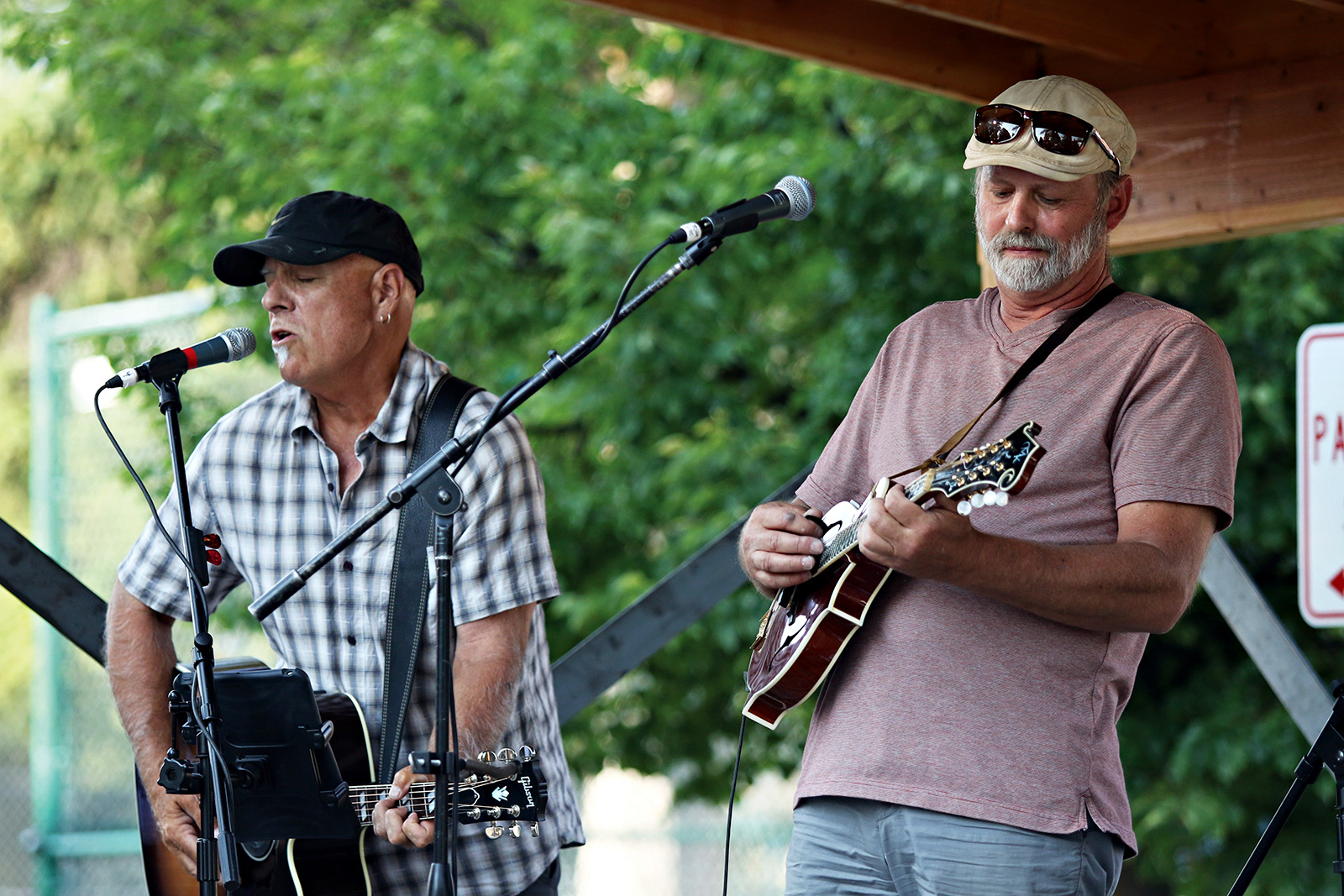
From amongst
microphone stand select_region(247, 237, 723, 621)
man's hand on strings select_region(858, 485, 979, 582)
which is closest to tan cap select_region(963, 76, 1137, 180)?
microphone stand select_region(247, 237, 723, 621)

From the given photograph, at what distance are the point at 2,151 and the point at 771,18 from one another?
1299cm

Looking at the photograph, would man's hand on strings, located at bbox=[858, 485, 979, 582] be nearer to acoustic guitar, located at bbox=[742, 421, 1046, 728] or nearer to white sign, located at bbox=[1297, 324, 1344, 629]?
acoustic guitar, located at bbox=[742, 421, 1046, 728]

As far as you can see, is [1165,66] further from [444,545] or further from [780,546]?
[444,545]

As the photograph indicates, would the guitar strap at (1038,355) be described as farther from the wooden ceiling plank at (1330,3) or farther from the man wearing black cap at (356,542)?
the wooden ceiling plank at (1330,3)

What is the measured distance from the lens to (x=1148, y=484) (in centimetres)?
221

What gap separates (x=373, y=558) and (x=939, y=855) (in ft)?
4.02

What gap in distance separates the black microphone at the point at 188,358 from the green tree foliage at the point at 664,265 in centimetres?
361

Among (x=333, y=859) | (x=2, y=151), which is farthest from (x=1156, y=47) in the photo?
Answer: (x=2, y=151)

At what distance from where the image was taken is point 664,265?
7.08 m

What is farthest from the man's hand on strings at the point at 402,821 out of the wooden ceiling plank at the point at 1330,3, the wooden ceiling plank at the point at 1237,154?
the wooden ceiling plank at the point at 1237,154

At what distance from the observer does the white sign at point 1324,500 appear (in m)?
4.11

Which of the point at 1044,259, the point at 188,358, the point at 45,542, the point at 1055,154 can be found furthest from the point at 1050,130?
the point at 45,542

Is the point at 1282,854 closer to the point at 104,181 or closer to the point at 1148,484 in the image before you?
the point at 1148,484

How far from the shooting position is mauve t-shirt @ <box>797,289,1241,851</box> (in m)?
2.22
